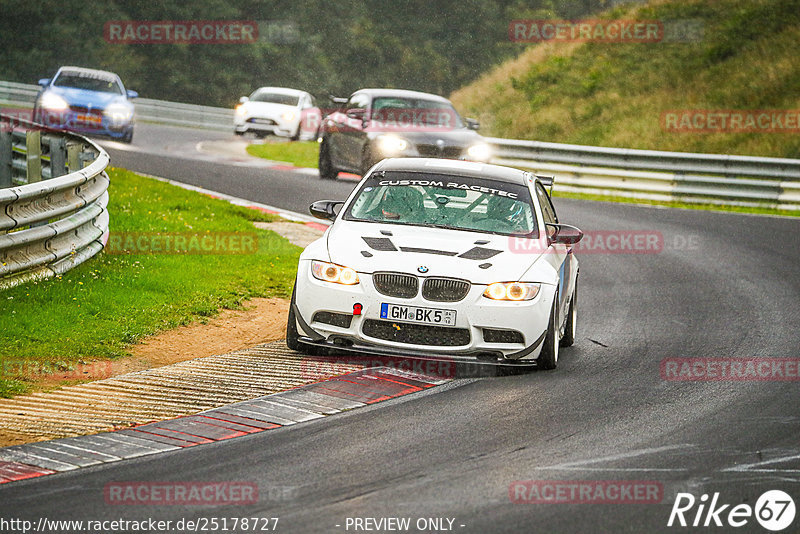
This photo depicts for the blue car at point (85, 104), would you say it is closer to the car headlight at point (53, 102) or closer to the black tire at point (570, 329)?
the car headlight at point (53, 102)

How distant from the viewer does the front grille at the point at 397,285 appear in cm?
841

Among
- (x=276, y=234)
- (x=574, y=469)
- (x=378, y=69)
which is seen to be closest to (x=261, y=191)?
(x=276, y=234)

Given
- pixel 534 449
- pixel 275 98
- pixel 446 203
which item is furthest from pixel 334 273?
pixel 275 98

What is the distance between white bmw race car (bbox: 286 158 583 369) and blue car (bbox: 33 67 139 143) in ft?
60.2

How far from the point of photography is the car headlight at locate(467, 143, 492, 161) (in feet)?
66.1

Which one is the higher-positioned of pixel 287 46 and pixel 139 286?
pixel 287 46

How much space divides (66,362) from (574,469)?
13.3ft

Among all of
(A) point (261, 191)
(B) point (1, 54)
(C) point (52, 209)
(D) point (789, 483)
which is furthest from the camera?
(B) point (1, 54)

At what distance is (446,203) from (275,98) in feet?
84.8

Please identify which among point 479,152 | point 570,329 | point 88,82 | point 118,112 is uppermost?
point 88,82

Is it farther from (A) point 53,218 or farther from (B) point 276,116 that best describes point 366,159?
(B) point 276,116

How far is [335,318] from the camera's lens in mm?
8508

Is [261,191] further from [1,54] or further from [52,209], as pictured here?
[1,54]

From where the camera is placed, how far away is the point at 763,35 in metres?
39.2
